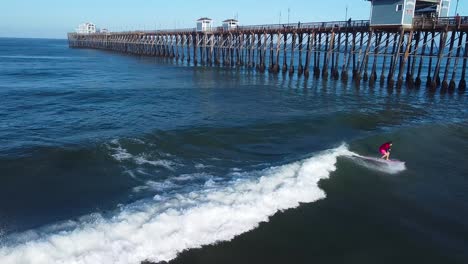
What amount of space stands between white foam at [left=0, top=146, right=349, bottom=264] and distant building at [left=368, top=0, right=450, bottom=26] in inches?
966

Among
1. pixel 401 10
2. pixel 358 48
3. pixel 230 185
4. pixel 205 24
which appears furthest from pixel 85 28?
pixel 230 185

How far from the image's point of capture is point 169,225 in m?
8.66

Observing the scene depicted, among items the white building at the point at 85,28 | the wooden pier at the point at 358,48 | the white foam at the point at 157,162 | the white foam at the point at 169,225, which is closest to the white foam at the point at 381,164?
the white foam at the point at 169,225

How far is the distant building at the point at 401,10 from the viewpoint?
1164 inches

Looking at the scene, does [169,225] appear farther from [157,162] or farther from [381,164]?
[381,164]

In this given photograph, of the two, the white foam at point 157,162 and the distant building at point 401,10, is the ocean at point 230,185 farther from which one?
the distant building at point 401,10

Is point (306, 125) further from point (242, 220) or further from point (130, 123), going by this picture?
point (242, 220)

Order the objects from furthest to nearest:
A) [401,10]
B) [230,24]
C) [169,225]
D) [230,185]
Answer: [230,24]
[401,10]
[230,185]
[169,225]

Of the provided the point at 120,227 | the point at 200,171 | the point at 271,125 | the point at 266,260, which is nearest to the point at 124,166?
the point at 200,171

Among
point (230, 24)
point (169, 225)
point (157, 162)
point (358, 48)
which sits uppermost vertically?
point (230, 24)

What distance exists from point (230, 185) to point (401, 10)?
2661cm

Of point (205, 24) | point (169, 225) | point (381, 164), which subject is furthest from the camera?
point (205, 24)

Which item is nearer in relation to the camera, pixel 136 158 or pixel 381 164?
pixel 381 164

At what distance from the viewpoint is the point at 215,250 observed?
793 centimetres
